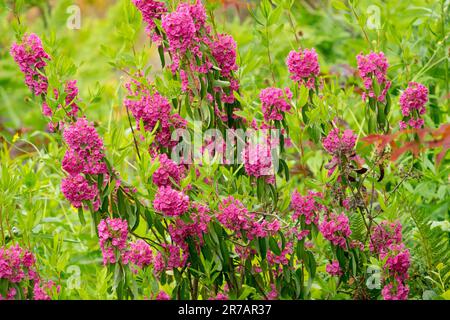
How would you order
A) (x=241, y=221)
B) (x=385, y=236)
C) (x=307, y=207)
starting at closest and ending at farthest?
(x=241, y=221), (x=307, y=207), (x=385, y=236)

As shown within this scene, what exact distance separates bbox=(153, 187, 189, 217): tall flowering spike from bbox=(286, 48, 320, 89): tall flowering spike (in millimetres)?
614

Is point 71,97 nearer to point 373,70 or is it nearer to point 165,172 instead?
point 165,172

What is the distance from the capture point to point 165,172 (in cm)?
242

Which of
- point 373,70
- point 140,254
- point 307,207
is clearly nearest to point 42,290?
point 140,254

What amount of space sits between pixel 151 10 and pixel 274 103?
527 mm

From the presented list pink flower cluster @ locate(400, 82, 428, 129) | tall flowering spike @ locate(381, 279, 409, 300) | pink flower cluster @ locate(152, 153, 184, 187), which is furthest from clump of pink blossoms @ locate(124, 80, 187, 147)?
tall flowering spike @ locate(381, 279, 409, 300)

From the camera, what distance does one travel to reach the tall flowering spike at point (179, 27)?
2.34 metres

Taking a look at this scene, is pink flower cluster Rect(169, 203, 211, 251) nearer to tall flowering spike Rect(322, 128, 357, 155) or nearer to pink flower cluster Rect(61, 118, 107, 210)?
pink flower cluster Rect(61, 118, 107, 210)

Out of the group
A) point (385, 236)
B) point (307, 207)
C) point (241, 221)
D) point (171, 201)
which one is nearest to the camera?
point (171, 201)

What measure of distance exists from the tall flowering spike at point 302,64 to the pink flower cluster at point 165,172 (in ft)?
1.72

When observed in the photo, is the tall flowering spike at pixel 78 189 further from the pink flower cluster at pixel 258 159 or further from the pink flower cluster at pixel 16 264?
the pink flower cluster at pixel 258 159

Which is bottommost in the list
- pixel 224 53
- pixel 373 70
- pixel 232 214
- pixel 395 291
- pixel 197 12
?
pixel 395 291

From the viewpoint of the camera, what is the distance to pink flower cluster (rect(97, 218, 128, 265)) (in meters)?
2.34
